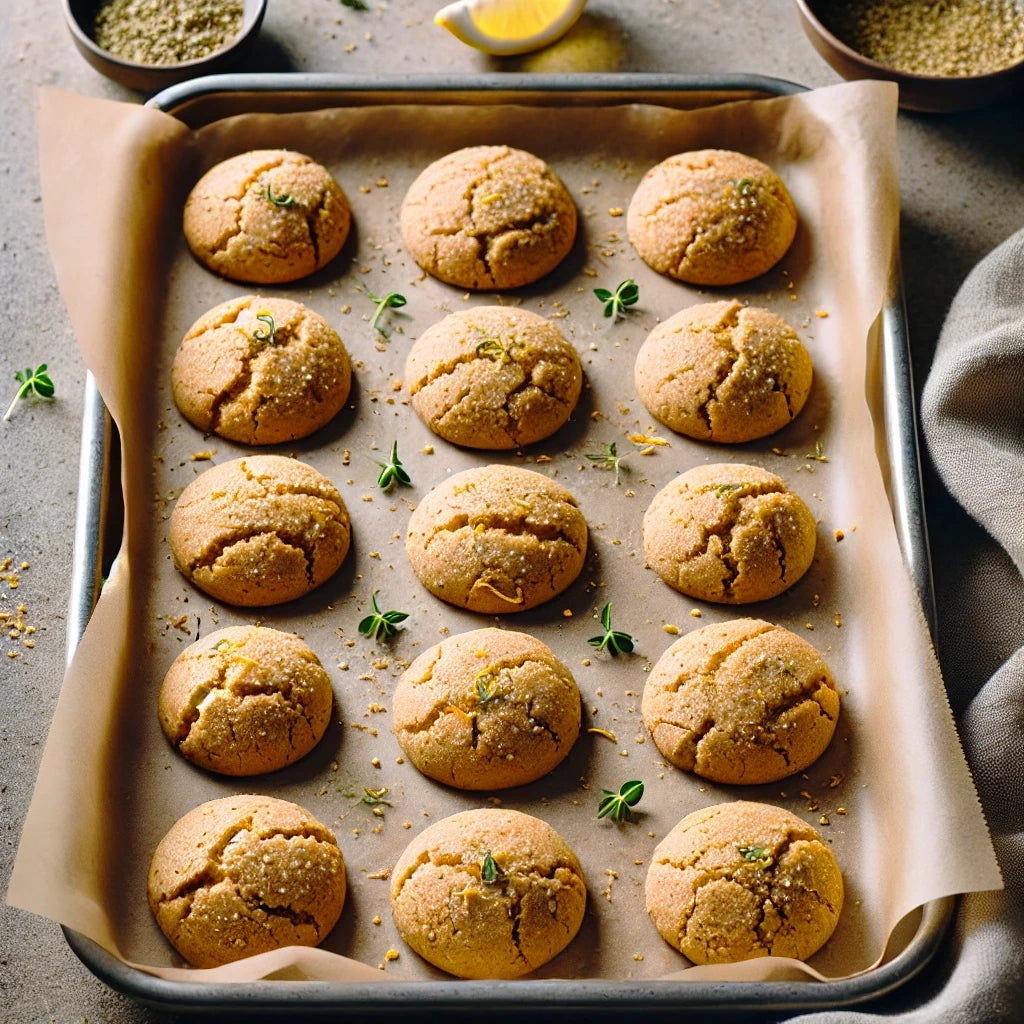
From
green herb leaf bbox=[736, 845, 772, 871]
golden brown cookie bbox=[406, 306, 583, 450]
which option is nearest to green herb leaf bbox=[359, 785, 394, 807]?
green herb leaf bbox=[736, 845, 772, 871]

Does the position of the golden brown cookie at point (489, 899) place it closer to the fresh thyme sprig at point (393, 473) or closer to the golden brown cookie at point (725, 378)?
the fresh thyme sprig at point (393, 473)

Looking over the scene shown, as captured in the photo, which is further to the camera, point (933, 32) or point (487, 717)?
point (933, 32)

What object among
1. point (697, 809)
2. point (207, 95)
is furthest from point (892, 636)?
point (207, 95)

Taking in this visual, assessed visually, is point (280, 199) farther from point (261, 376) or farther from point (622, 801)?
point (622, 801)

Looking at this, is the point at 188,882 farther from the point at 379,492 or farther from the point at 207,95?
the point at 207,95

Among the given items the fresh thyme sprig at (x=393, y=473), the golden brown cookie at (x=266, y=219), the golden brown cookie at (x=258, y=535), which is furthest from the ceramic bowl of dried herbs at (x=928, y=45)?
the golden brown cookie at (x=258, y=535)

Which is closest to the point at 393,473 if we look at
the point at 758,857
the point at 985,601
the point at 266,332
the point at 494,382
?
the point at 494,382

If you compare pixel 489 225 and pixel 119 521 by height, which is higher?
pixel 489 225
